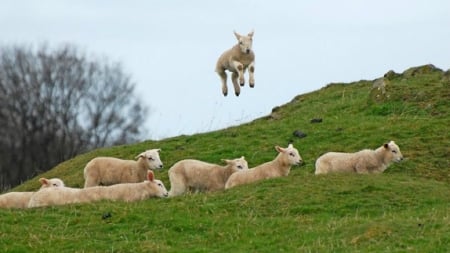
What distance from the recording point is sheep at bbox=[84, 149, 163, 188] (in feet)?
69.5

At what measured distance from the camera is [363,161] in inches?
798

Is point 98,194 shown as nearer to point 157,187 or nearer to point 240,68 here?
point 157,187

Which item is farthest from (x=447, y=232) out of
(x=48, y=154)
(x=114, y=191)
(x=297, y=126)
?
(x=48, y=154)

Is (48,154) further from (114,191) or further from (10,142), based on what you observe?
(114,191)

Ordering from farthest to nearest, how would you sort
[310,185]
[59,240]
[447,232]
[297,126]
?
1. [297,126]
2. [310,185]
3. [59,240]
4. [447,232]

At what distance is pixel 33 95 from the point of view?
57562 mm

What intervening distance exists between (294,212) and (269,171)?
11.1ft

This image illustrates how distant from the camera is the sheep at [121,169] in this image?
69.5 ft

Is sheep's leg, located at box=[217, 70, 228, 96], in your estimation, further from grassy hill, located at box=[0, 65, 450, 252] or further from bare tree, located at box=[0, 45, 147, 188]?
bare tree, located at box=[0, 45, 147, 188]

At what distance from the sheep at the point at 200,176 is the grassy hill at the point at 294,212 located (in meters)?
1.69

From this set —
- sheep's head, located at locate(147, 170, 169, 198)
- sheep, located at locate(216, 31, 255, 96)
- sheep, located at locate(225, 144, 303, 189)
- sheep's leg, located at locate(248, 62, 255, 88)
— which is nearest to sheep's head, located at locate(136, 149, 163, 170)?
sheep, located at locate(225, 144, 303, 189)

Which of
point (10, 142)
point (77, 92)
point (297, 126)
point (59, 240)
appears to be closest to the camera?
point (59, 240)

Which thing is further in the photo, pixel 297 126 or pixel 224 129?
pixel 224 129

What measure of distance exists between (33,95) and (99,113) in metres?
4.26
